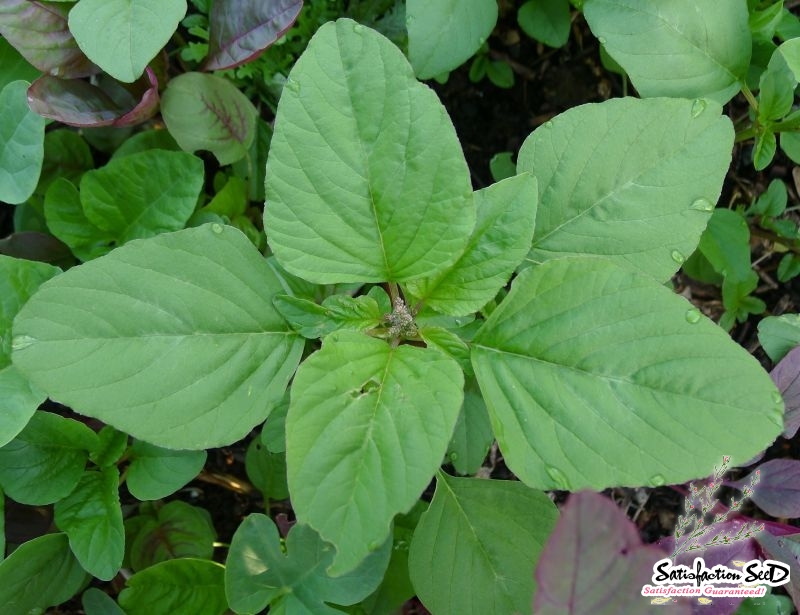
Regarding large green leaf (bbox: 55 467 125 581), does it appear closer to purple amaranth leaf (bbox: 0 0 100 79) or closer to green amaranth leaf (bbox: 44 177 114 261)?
green amaranth leaf (bbox: 44 177 114 261)

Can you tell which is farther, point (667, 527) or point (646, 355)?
point (667, 527)

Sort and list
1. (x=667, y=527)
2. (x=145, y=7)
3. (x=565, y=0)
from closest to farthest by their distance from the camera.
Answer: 1. (x=145, y=7)
2. (x=565, y=0)
3. (x=667, y=527)

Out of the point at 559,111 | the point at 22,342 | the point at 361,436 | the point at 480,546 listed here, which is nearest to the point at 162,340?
the point at 22,342

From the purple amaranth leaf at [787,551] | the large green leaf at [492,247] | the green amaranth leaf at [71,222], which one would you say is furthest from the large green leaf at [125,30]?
the purple amaranth leaf at [787,551]

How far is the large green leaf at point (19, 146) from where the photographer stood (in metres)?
1.43

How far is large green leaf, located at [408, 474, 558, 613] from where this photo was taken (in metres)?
1.25

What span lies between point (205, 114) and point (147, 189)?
0.21 meters

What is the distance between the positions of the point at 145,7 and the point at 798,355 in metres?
1.42

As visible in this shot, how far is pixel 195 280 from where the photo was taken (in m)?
1.07

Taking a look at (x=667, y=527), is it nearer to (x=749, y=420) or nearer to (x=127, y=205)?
(x=749, y=420)

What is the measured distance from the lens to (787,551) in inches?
56.7

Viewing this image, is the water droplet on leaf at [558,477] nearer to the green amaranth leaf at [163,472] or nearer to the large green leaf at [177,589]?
the green amaranth leaf at [163,472]

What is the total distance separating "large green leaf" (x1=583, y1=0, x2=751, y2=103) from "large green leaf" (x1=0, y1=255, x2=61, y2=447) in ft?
3.84

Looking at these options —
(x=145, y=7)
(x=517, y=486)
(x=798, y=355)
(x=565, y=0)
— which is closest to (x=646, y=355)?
(x=517, y=486)
